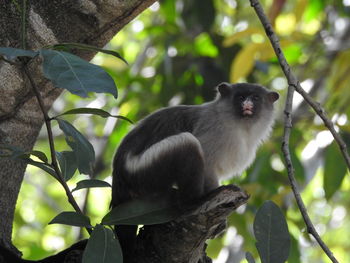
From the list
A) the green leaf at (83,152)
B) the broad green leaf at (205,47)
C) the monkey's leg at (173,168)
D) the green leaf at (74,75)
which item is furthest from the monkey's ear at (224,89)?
the green leaf at (74,75)

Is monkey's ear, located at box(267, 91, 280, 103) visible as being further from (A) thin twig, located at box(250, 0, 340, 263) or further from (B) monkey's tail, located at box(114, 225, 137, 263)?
(B) monkey's tail, located at box(114, 225, 137, 263)

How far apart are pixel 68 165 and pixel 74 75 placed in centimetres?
99

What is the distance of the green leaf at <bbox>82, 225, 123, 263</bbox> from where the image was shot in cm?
312

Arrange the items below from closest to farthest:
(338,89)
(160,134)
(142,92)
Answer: (160,134) → (338,89) → (142,92)

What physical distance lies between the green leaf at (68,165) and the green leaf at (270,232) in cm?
105

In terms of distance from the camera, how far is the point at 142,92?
747 cm

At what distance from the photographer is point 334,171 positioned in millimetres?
5098

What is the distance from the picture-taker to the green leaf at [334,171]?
5082 mm

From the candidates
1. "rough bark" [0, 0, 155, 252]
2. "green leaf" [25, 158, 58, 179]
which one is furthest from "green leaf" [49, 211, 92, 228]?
"rough bark" [0, 0, 155, 252]

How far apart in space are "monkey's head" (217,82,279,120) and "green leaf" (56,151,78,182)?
195 cm

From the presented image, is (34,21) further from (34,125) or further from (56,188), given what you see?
(56,188)

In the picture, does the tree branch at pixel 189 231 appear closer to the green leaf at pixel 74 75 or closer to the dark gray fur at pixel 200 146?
the dark gray fur at pixel 200 146

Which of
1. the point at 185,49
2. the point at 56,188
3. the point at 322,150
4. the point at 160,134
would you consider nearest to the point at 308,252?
the point at 56,188

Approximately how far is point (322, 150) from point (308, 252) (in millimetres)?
7212
